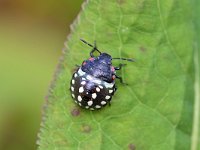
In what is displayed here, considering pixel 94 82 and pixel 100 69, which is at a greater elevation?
pixel 100 69

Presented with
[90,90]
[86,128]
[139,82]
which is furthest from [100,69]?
[86,128]

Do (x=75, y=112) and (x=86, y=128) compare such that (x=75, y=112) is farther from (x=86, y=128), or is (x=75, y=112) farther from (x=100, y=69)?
(x=100, y=69)

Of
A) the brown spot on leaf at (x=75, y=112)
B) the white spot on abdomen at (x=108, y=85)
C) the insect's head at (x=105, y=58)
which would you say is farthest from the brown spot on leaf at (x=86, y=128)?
the insect's head at (x=105, y=58)

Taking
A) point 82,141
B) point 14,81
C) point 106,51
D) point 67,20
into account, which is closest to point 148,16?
point 106,51

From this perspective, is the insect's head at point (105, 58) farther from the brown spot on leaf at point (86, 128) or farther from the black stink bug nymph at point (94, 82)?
the brown spot on leaf at point (86, 128)

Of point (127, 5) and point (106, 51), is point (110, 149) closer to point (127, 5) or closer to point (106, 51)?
point (106, 51)
